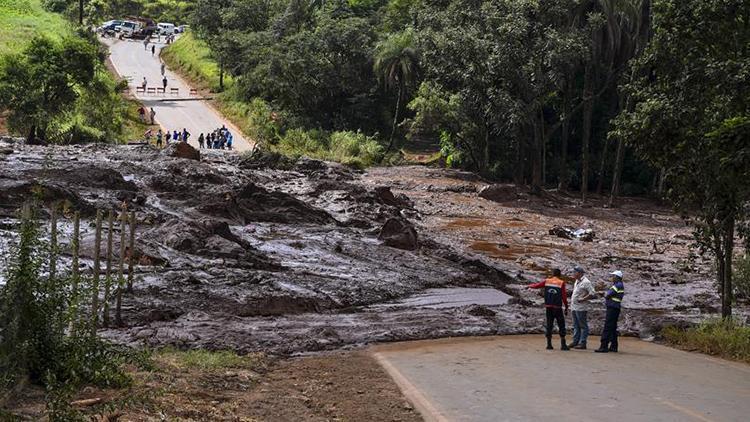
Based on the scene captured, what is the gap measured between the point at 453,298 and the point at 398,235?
6.36 meters

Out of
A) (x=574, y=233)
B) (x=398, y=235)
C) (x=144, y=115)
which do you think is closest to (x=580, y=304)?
(x=398, y=235)

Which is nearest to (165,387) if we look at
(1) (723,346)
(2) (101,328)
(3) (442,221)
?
(2) (101,328)

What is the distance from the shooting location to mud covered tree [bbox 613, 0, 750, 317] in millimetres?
17297

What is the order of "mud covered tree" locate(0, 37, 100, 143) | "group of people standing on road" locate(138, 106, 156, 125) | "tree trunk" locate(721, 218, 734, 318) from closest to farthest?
"tree trunk" locate(721, 218, 734, 318) < "mud covered tree" locate(0, 37, 100, 143) < "group of people standing on road" locate(138, 106, 156, 125)

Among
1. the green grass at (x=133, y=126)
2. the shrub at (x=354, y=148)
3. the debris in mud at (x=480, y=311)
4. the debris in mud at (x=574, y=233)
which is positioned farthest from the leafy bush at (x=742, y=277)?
the green grass at (x=133, y=126)

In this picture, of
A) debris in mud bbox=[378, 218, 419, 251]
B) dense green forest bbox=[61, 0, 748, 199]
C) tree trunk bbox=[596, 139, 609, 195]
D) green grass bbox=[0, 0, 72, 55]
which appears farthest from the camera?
green grass bbox=[0, 0, 72, 55]

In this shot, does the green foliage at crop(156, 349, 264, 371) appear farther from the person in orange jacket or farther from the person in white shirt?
the person in white shirt

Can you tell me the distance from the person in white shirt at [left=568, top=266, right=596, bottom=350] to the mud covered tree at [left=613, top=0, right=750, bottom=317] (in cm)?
301

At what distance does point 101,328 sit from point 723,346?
1068cm

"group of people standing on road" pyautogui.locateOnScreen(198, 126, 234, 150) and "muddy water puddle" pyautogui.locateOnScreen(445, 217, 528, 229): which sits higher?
"group of people standing on road" pyautogui.locateOnScreen(198, 126, 234, 150)

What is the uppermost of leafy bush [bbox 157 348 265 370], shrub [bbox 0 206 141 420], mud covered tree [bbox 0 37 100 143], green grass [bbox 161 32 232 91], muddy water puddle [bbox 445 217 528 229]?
green grass [bbox 161 32 232 91]

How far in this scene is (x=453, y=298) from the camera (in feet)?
74.9

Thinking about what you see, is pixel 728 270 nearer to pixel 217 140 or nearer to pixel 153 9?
pixel 217 140

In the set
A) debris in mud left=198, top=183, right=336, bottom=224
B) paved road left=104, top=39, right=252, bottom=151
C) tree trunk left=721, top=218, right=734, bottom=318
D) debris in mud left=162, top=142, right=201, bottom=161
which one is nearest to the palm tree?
paved road left=104, top=39, right=252, bottom=151
